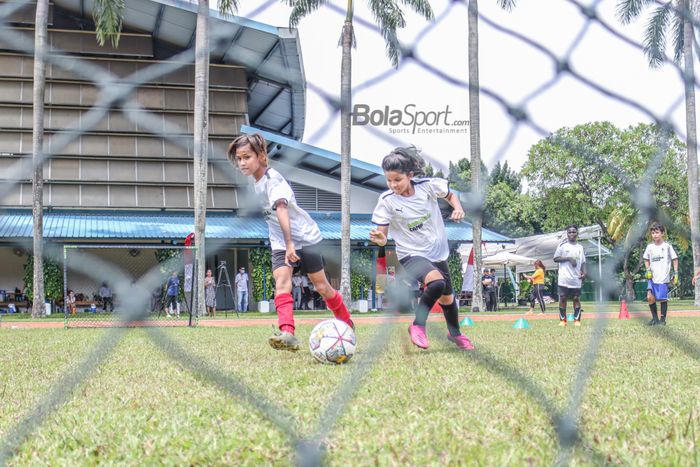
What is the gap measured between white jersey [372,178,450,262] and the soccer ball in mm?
692

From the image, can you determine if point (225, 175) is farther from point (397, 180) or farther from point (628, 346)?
point (628, 346)

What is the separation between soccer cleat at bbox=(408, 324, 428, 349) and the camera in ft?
15.7

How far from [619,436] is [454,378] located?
4.13 feet

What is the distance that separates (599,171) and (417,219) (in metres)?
2.83

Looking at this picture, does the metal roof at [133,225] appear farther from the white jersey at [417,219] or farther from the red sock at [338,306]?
the red sock at [338,306]

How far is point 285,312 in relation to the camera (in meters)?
4.70

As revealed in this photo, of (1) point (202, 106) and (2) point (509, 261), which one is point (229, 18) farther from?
(2) point (509, 261)

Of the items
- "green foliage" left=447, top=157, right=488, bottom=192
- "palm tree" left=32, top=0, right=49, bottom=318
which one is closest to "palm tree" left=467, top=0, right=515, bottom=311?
"green foliage" left=447, top=157, right=488, bottom=192

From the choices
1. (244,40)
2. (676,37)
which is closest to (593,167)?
(676,37)

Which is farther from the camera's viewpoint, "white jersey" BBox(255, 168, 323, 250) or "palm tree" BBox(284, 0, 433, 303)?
"white jersey" BBox(255, 168, 323, 250)

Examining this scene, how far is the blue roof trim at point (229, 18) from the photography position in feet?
4.89

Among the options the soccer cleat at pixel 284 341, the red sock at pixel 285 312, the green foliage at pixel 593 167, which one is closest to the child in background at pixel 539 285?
the red sock at pixel 285 312

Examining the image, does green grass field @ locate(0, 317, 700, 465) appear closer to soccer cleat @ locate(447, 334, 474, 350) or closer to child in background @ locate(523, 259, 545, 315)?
soccer cleat @ locate(447, 334, 474, 350)

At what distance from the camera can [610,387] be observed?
3055 millimetres
